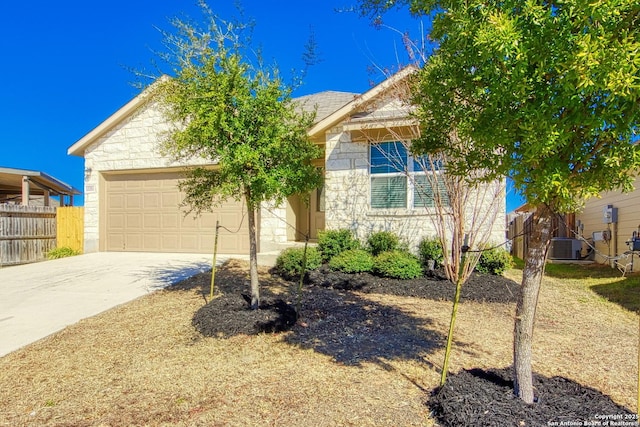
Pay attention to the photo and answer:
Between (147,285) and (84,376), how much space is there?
3886 mm

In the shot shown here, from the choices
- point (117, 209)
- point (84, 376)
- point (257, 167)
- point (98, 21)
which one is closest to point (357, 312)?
point (257, 167)

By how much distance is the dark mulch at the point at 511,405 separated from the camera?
249 cm

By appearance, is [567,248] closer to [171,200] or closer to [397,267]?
[397,267]

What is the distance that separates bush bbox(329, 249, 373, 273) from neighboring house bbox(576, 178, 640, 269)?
4.89 m

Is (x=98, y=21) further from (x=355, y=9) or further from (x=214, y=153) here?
(x=355, y=9)

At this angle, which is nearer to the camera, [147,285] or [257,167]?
[257,167]

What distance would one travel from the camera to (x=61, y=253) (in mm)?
11609

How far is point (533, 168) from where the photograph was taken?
2287 millimetres

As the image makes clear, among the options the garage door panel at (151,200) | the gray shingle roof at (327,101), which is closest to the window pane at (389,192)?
the gray shingle roof at (327,101)

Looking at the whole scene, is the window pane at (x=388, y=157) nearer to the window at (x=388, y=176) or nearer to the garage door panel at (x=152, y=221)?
the window at (x=388, y=176)

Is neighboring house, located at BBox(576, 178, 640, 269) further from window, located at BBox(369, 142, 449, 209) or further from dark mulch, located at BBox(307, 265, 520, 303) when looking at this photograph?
window, located at BBox(369, 142, 449, 209)

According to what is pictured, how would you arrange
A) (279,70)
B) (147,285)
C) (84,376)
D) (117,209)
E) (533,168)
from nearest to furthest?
(533,168) < (84,376) < (279,70) < (147,285) < (117,209)

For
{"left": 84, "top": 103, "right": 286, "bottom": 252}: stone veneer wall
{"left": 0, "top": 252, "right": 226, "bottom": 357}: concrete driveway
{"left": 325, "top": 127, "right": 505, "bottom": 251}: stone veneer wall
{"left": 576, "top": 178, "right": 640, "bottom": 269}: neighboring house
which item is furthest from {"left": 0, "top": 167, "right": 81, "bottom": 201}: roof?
{"left": 576, "top": 178, "right": 640, "bottom": 269}: neighboring house

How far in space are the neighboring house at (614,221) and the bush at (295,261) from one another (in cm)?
591
